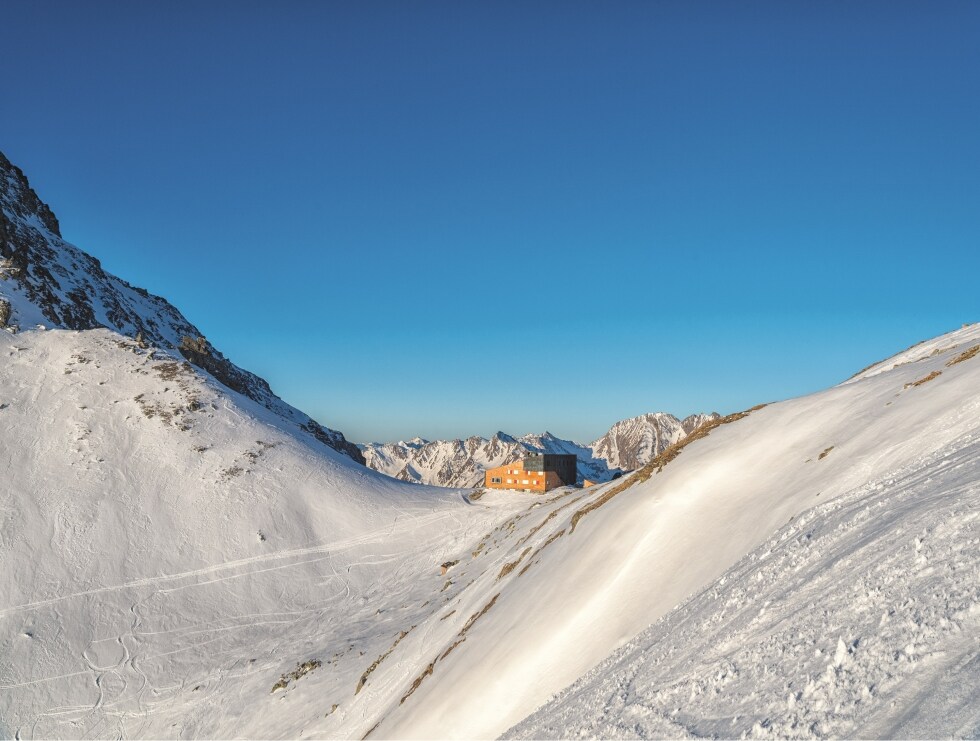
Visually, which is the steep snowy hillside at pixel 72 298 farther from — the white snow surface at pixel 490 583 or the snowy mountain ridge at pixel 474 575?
the white snow surface at pixel 490 583

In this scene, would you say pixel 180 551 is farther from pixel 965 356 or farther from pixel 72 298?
pixel 72 298

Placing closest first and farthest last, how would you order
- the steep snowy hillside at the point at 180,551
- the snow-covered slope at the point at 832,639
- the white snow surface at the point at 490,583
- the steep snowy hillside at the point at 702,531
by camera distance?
1. the snow-covered slope at the point at 832,639
2. the white snow surface at the point at 490,583
3. the steep snowy hillside at the point at 702,531
4. the steep snowy hillside at the point at 180,551

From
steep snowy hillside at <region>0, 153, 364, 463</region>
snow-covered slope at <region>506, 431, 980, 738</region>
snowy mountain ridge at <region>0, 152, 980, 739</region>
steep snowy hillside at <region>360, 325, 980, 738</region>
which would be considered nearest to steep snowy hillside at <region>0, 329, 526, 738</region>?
snowy mountain ridge at <region>0, 152, 980, 739</region>

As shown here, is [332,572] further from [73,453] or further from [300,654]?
[73,453]

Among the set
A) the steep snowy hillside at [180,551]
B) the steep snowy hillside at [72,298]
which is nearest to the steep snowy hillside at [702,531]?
the steep snowy hillside at [180,551]

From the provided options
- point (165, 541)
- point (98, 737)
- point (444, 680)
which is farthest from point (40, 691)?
point (444, 680)

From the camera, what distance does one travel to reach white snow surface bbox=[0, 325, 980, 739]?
7.43 metres

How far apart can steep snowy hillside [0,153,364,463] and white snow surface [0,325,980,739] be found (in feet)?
61.7

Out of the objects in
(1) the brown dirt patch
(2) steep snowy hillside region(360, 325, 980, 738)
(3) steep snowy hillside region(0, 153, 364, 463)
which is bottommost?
(2) steep snowy hillside region(360, 325, 980, 738)

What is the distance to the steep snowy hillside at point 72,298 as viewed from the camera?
8331 centimetres

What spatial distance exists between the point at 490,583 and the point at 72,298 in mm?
99474

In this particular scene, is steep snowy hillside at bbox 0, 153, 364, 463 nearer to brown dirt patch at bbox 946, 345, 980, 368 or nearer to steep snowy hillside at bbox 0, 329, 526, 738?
steep snowy hillside at bbox 0, 329, 526, 738

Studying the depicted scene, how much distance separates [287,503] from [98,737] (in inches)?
1192

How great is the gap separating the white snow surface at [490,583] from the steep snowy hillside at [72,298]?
1880 centimetres
